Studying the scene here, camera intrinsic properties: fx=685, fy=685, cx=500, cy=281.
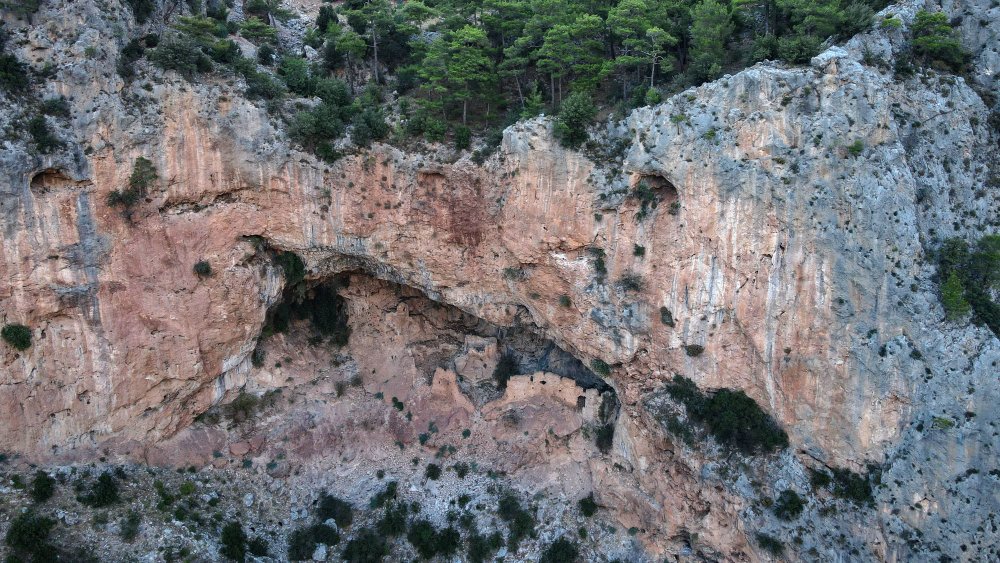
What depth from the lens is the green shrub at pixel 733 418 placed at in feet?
74.9

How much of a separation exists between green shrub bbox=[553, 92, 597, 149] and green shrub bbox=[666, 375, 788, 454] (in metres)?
9.30

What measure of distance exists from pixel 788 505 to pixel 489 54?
825 inches

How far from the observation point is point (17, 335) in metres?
23.1

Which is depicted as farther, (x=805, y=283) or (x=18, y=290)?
(x=18, y=290)

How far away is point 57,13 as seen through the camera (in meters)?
23.1

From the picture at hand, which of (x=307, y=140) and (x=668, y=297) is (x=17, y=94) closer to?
(x=307, y=140)

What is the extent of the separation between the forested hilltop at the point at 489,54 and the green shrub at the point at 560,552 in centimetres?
1544

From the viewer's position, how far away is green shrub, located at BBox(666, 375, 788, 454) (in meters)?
22.8

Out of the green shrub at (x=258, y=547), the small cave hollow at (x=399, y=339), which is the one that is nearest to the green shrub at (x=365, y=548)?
the green shrub at (x=258, y=547)

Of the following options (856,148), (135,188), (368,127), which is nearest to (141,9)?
(135,188)

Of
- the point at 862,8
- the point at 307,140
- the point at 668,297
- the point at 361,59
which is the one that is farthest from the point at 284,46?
the point at 862,8

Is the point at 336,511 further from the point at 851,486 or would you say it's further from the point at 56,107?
the point at 851,486

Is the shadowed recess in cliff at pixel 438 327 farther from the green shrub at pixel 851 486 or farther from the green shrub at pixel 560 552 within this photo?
the green shrub at pixel 851 486

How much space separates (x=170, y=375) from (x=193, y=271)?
4.14m
